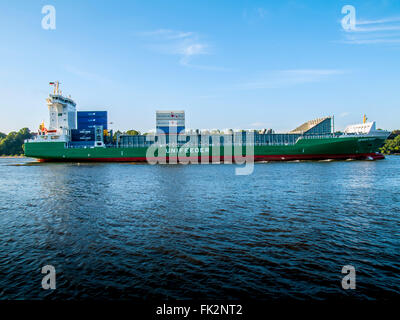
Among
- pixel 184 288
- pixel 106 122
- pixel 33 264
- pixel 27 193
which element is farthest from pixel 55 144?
pixel 184 288

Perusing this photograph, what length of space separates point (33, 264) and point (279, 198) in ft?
55.0

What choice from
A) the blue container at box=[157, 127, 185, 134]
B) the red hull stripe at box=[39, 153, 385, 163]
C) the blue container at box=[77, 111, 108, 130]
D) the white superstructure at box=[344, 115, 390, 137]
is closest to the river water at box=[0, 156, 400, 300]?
the red hull stripe at box=[39, 153, 385, 163]

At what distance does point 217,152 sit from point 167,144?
50.4 feet

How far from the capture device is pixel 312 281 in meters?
7.41

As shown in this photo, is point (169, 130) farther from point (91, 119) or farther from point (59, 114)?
point (59, 114)

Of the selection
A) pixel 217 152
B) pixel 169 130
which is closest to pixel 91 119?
pixel 169 130

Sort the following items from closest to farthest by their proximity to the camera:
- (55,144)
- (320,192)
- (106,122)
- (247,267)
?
(247,267) → (320,192) → (55,144) → (106,122)

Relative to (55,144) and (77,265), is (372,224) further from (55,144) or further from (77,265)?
(55,144)

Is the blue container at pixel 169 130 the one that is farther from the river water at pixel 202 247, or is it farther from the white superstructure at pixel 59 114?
the river water at pixel 202 247

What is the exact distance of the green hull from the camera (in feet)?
194

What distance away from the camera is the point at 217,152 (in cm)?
6194

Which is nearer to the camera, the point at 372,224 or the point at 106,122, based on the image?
the point at 372,224

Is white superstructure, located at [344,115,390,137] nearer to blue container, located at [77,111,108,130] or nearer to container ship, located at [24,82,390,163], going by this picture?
container ship, located at [24,82,390,163]

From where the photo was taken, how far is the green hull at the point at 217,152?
5927 centimetres
